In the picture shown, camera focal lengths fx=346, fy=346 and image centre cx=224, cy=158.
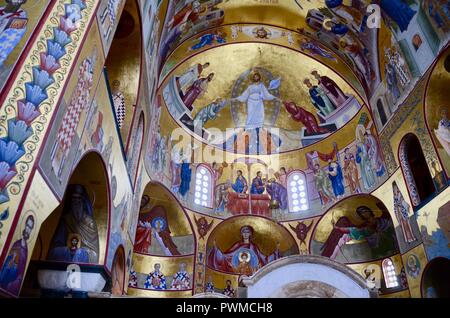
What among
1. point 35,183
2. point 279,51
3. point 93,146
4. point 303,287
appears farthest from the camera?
point 279,51

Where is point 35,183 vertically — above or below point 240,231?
below

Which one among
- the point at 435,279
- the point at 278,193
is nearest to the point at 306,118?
the point at 278,193

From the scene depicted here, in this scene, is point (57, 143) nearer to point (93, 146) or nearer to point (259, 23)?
point (93, 146)

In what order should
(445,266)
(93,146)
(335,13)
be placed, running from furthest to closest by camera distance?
(335,13) → (445,266) → (93,146)

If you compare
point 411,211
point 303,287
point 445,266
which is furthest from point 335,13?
point 303,287

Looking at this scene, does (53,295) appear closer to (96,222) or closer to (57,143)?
(96,222)

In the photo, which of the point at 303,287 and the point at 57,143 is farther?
the point at 303,287

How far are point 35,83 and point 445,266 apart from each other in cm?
1210

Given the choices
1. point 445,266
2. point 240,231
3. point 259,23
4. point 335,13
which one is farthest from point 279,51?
point 445,266

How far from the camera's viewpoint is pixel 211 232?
1638 cm

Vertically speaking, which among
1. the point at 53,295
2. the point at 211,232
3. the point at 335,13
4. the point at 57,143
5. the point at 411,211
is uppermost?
the point at 335,13

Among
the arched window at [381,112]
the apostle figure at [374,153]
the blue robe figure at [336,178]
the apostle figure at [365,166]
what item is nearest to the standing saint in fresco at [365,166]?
the apostle figure at [365,166]

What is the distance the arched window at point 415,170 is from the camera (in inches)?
471

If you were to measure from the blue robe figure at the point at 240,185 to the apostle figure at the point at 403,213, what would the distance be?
732 cm
